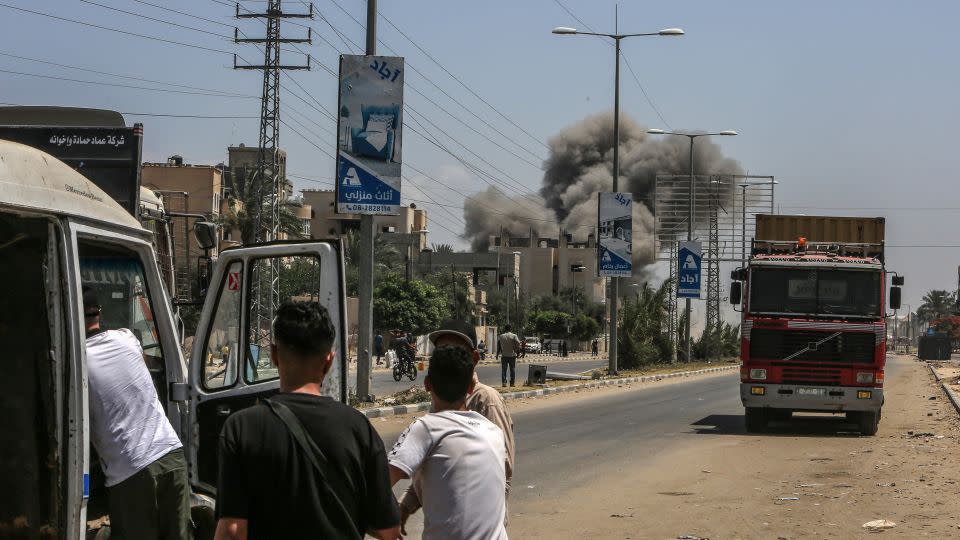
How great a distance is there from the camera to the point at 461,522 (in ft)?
14.1

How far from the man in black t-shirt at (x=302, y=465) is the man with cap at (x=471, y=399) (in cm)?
37

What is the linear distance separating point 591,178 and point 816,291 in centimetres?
11647

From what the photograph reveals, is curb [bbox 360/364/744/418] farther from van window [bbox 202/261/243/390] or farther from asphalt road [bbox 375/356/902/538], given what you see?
van window [bbox 202/261/243/390]

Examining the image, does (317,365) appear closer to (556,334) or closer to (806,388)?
(806,388)

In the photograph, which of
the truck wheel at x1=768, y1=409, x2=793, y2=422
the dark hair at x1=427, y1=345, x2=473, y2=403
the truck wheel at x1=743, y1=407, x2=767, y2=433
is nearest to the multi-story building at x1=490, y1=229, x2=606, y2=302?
the truck wheel at x1=768, y1=409, x2=793, y2=422

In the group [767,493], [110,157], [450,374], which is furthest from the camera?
[767,493]

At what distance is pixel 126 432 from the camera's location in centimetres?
549

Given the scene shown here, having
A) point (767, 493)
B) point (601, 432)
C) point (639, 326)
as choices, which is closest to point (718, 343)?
point (639, 326)

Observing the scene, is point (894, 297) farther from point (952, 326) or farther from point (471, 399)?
point (952, 326)

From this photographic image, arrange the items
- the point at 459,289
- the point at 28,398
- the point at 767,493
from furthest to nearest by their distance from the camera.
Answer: the point at 459,289
the point at 767,493
the point at 28,398

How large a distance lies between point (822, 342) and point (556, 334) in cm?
8024

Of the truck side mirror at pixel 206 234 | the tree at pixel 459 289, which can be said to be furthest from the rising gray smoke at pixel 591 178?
the truck side mirror at pixel 206 234

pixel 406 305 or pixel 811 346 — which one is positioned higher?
pixel 811 346

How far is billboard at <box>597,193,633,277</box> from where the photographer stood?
32156 mm
